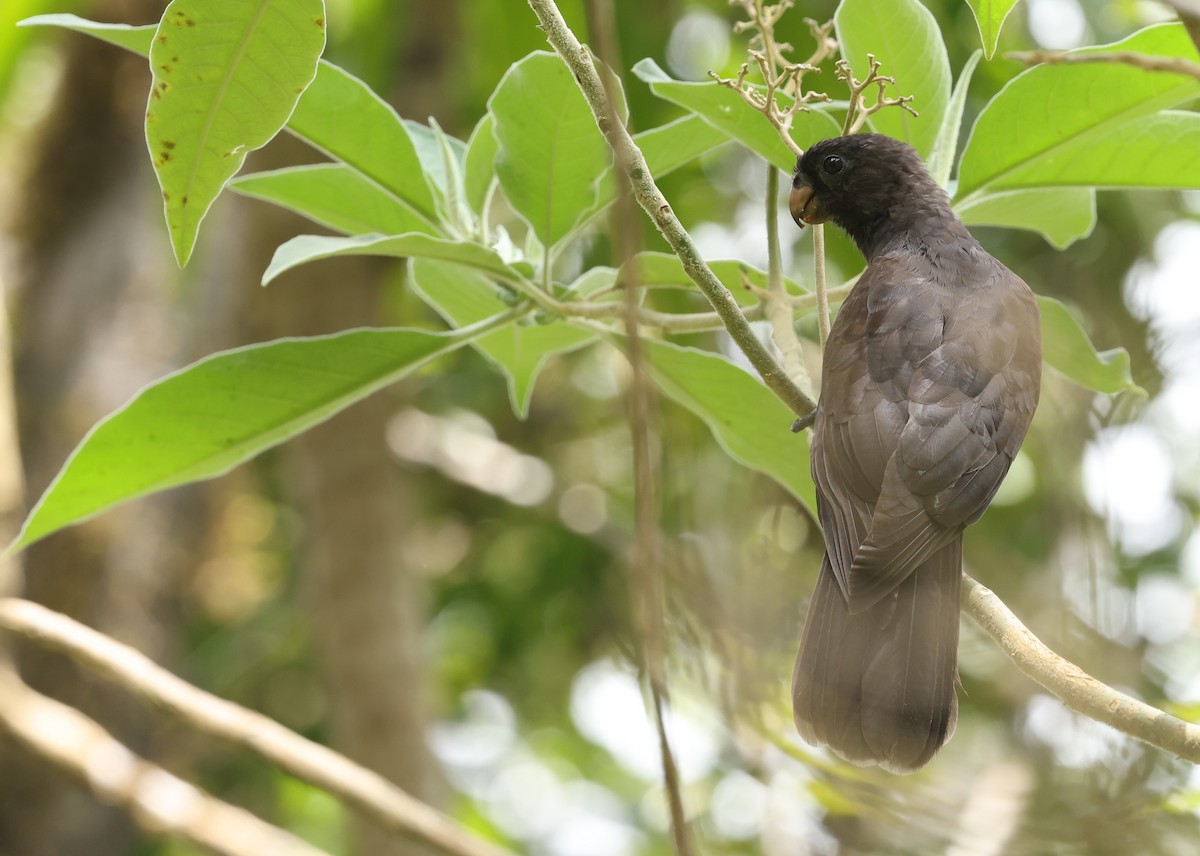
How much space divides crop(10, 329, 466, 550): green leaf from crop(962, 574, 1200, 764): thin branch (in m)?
0.95

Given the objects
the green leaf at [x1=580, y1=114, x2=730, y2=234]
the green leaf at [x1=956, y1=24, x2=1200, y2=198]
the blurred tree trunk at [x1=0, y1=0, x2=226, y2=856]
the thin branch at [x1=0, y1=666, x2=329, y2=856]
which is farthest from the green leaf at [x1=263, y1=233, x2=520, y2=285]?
the blurred tree trunk at [x1=0, y1=0, x2=226, y2=856]

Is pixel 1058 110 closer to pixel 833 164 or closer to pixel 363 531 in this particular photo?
pixel 833 164

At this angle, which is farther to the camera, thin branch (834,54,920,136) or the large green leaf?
the large green leaf

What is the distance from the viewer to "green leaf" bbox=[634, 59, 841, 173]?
1.91 m

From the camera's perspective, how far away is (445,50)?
14.3 feet

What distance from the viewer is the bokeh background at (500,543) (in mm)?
2361

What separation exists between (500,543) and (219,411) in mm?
3606

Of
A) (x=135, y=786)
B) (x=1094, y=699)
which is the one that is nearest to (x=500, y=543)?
(x=135, y=786)

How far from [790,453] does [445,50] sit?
2.73 m

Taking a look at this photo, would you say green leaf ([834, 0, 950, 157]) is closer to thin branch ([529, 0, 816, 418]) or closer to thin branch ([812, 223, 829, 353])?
thin branch ([812, 223, 829, 353])

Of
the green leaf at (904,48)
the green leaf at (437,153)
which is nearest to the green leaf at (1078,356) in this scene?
the green leaf at (904,48)

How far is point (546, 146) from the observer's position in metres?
2.00

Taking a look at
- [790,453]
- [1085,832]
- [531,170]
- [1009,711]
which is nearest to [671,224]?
[531,170]

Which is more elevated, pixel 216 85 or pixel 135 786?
pixel 216 85
